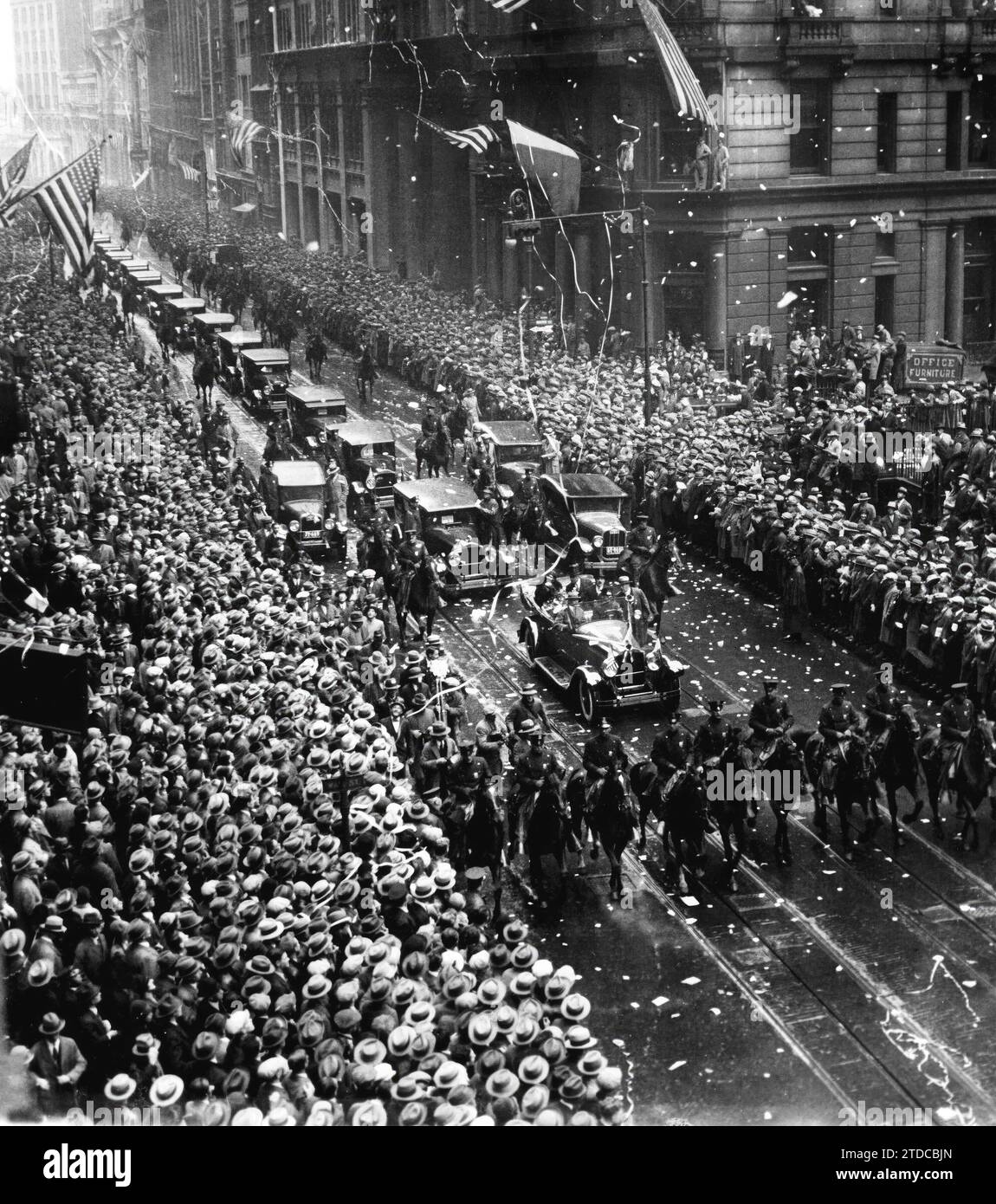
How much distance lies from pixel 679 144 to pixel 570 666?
84.2 ft

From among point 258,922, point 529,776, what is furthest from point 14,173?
point 258,922

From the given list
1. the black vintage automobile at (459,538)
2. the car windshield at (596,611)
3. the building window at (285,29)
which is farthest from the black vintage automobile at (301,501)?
the building window at (285,29)

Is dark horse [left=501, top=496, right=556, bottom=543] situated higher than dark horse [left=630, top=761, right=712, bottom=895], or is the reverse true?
dark horse [left=501, top=496, right=556, bottom=543]

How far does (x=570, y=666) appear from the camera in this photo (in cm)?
2359

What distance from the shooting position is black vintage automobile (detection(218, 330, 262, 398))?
44281mm

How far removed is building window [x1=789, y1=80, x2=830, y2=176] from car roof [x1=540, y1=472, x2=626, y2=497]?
709 inches

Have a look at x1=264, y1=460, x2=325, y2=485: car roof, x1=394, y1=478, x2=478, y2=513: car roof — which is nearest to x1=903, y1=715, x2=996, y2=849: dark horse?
x1=394, y1=478, x2=478, y2=513: car roof

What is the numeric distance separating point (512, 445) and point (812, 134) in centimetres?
1734

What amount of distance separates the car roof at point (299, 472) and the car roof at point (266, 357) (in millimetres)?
9650

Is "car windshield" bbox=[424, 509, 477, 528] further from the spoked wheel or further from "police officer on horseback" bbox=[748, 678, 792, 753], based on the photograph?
"police officer on horseback" bbox=[748, 678, 792, 753]

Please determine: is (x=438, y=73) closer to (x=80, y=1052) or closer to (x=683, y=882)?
(x=683, y=882)

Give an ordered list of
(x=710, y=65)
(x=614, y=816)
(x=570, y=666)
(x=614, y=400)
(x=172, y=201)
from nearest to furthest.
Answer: (x=614, y=816) < (x=570, y=666) < (x=614, y=400) < (x=710, y=65) < (x=172, y=201)
